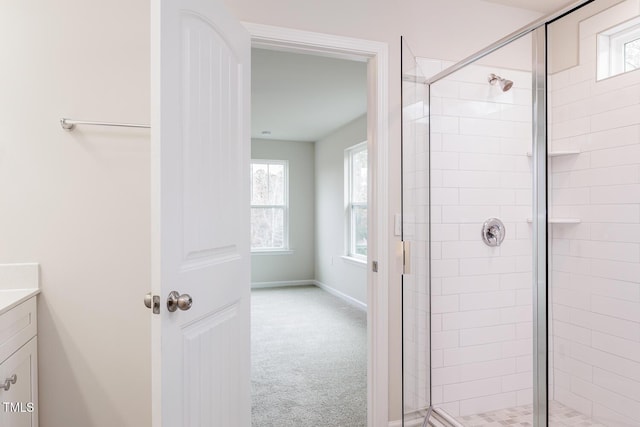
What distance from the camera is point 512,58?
1.84 m

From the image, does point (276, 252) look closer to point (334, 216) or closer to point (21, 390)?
point (334, 216)

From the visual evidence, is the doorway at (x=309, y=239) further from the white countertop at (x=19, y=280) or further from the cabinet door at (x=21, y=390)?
the white countertop at (x=19, y=280)

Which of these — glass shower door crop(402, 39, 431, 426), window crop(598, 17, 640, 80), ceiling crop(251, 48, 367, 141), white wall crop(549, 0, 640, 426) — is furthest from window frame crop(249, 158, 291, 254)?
window crop(598, 17, 640, 80)

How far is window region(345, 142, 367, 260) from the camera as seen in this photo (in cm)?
546

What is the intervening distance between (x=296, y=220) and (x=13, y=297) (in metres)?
5.42

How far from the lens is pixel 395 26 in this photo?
2.18 meters

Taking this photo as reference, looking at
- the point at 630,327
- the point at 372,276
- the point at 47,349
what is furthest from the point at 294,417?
the point at 630,327

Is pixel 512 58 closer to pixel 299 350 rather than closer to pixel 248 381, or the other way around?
pixel 248 381

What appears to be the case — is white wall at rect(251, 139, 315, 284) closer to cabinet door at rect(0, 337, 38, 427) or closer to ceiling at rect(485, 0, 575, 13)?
ceiling at rect(485, 0, 575, 13)

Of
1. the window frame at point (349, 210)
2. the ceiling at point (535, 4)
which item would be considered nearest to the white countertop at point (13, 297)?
the ceiling at point (535, 4)

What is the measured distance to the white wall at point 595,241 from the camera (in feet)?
4.97

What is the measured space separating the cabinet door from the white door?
2.13 feet

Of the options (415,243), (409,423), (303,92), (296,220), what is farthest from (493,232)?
(296,220)

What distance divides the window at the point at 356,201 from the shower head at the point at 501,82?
10.7 ft
